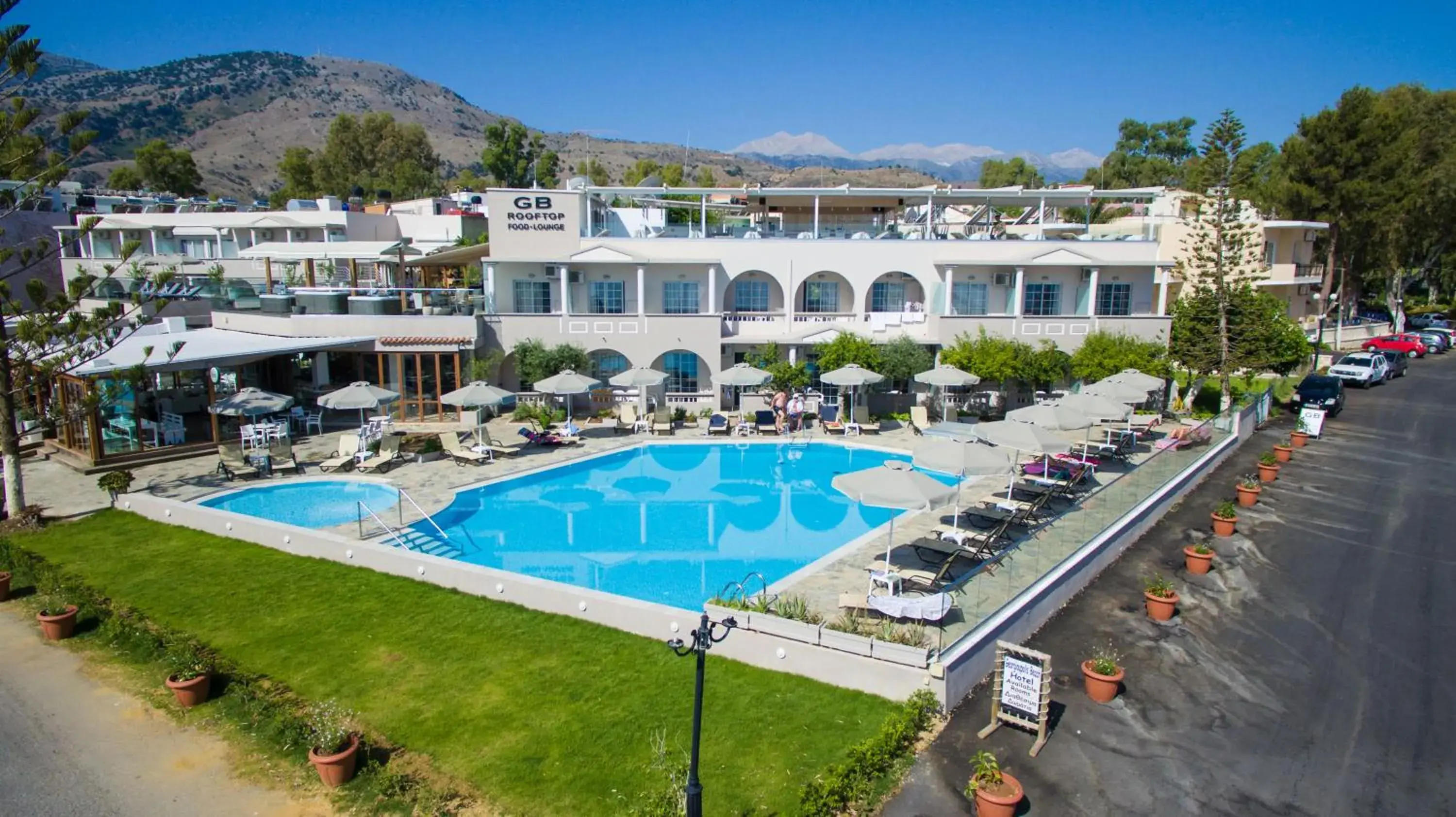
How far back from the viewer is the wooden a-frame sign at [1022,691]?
33.0 feet

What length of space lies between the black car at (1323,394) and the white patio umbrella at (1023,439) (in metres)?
18.2

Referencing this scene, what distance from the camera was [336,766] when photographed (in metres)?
9.20

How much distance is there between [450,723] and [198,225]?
143ft

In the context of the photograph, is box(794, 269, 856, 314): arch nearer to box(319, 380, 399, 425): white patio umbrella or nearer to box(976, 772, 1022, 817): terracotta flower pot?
box(319, 380, 399, 425): white patio umbrella

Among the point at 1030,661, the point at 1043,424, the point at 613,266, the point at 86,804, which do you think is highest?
the point at 613,266

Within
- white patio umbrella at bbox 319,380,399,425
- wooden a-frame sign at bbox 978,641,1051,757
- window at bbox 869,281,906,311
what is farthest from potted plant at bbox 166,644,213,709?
window at bbox 869,281,906,311

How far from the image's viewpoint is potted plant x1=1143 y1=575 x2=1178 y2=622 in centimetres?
1369

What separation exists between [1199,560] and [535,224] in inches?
905

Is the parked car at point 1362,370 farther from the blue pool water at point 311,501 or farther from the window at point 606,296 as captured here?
the blue pool water at point 311,501

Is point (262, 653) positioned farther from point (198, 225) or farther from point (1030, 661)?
point (198, 225)

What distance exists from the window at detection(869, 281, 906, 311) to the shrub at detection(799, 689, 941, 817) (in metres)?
22.5

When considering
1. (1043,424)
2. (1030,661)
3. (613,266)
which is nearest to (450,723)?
(1030,661)

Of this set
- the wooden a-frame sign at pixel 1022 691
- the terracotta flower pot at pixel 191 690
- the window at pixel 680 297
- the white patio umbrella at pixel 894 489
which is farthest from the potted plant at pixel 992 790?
the window at pixel 680 297

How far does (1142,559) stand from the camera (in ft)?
54.3
